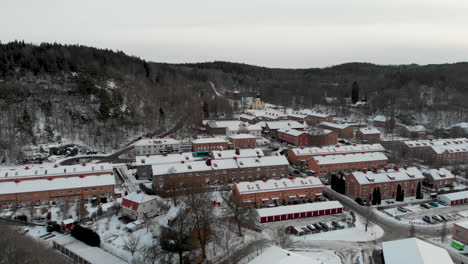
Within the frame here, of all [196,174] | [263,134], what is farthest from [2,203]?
[263,134]

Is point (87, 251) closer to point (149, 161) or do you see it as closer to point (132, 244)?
point (132, 244)

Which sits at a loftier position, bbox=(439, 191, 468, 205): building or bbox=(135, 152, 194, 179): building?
bbox=(135, 152, 194, 179): building

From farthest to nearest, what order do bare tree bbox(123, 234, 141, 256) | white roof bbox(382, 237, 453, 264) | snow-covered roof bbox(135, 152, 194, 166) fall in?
snow-covered roof bbox(135, 152, 194, 166)
bare tree bbox(123, 234, 141, 256)
white roof bbox(382, 237, 453, 264)

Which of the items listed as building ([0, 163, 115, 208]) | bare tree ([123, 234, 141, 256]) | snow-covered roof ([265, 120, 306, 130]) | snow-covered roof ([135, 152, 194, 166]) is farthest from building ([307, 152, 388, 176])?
bare tree ([123, 234, 141, 256])

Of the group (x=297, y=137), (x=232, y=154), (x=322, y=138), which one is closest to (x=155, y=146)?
(x=232, y=154)

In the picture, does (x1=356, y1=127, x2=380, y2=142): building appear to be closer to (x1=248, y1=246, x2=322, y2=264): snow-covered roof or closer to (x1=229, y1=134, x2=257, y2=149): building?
(x1=229, y1=134, x2=257, y2=149): building

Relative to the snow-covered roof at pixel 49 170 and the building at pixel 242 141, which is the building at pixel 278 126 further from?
the snow-covered roof at pixel 49 170

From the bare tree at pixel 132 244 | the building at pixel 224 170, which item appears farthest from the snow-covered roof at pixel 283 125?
the bare tree at pixel 132 244
